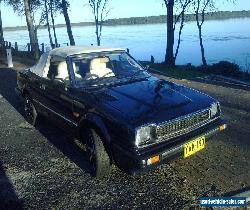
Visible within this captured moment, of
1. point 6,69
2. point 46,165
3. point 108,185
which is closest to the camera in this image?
point 108,185

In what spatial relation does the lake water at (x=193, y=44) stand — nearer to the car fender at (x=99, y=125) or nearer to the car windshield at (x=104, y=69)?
the car windshield at (x=104, y=69)

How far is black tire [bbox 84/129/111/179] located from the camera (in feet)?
15.4

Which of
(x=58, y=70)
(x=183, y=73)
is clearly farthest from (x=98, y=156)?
(x=183, y=73)

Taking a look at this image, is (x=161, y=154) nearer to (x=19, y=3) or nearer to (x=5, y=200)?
(x=5, y=200)

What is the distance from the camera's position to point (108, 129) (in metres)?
4.43

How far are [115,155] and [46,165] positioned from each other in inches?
67.3

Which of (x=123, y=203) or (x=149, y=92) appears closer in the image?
(x=123, y=203)

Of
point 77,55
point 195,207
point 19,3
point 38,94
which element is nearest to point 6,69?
point 38,94

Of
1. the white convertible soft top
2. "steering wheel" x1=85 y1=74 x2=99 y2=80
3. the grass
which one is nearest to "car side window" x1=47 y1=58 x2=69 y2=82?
the white convertible soft top

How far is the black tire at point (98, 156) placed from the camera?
4680mm

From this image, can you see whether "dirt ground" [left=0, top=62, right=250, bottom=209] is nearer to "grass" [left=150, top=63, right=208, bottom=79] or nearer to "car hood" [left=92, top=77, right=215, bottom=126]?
"car hood" [left=92, top=77, right=215, bottom=126]

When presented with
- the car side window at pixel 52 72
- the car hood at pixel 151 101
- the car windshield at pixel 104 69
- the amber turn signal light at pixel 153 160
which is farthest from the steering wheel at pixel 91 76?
the amber turn signal light at pixel 153 160

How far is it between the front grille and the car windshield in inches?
58.4

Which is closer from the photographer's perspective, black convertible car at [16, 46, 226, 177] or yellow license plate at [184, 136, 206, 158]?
→ black convertible car at [16, 46, 226, 177]
